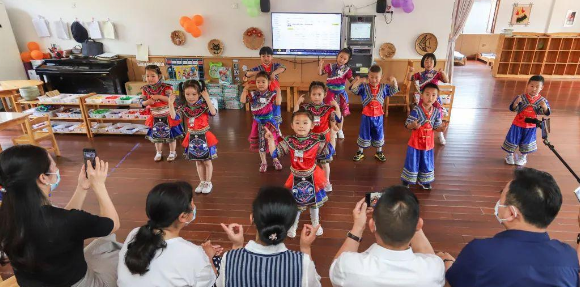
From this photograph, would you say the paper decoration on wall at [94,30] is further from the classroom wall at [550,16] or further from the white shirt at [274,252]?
the classroom wall at [550,16]

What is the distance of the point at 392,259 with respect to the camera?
4.31 feet

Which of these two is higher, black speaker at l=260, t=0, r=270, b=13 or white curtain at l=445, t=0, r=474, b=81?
black speaker at l=260, t=0, r=270, b=13

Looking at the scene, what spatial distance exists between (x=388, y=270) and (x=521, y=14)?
12483mm

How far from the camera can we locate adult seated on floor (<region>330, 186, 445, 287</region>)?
130 centimetres

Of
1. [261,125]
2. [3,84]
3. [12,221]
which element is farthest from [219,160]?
[3,84]

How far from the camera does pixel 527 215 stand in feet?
4.53

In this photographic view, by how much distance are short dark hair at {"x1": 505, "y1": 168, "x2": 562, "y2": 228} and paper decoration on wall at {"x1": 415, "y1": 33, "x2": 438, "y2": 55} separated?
5366 mm

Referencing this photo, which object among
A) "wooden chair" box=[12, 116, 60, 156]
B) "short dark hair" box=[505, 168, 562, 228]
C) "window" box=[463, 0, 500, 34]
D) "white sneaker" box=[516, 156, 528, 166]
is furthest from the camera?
"window" box=[463, 0, 500, 34]

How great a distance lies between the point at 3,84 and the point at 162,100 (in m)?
3.68

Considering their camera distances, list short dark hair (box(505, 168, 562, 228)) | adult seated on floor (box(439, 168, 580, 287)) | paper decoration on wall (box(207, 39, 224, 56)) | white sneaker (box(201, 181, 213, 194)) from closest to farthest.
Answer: adult seated on floor (box(439, 168, 580, 287)), short dark hair (box(505, 168, 562, 228)), white sneaker (box(201, 181, 213, 194)), paper decoration on wall (box(207, 39, 224, 56))

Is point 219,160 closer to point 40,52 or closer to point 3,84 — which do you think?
point 3,84

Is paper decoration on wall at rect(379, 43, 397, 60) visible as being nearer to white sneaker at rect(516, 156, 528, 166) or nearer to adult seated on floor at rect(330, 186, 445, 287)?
white sneaker at rect(516, 156, 528, 166)

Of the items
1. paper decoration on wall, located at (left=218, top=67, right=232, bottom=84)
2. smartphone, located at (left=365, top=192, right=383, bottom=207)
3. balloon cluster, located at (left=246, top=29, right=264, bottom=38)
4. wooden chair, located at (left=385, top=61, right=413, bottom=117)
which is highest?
balloon cluster, located at (left=246, top=29, right=264, bottom=38)

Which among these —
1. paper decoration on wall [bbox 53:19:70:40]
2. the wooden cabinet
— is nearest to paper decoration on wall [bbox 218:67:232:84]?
paper decoration on wall [bbox 53:19:70:40]
